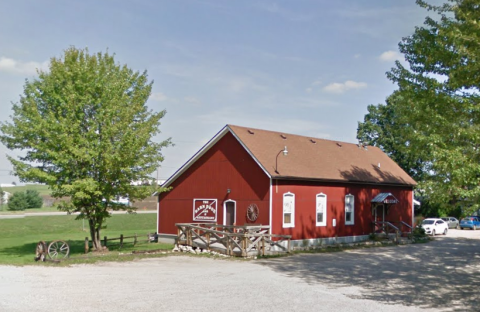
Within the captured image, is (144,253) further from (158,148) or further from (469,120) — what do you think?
(469,120)

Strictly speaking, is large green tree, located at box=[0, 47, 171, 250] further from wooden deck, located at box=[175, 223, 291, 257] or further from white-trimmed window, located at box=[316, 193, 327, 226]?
white-trimmed window, located at box=[316, 193, 327, 226]

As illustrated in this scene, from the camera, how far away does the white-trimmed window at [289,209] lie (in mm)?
25484

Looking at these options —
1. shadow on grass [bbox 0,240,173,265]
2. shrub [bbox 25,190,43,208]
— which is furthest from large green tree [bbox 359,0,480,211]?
shrub [bbox 25,190,43,208]

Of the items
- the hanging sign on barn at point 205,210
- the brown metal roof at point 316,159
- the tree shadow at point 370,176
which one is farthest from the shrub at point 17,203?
the tree shadow at point 370,176

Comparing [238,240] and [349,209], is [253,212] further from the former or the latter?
[349,209]

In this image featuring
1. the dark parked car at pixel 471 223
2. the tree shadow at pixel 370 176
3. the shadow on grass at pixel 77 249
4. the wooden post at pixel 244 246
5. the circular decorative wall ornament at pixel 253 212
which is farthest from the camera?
the dark parked car at pixel 471 223

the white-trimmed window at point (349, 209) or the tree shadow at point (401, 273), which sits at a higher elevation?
the white-trimmed window at point (349, 209)

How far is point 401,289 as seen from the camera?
14.5 m

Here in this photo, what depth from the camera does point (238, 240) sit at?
76.8 feet

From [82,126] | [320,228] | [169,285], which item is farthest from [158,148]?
[169,285]

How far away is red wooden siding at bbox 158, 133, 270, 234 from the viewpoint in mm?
25609

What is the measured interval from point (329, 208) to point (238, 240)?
7.09 metres

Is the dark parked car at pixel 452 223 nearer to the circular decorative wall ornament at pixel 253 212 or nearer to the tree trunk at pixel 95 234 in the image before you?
the circular decorative wall ornament at pixel 253 212

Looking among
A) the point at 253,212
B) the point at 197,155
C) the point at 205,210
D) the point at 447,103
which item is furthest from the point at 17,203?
the point at 447,103
